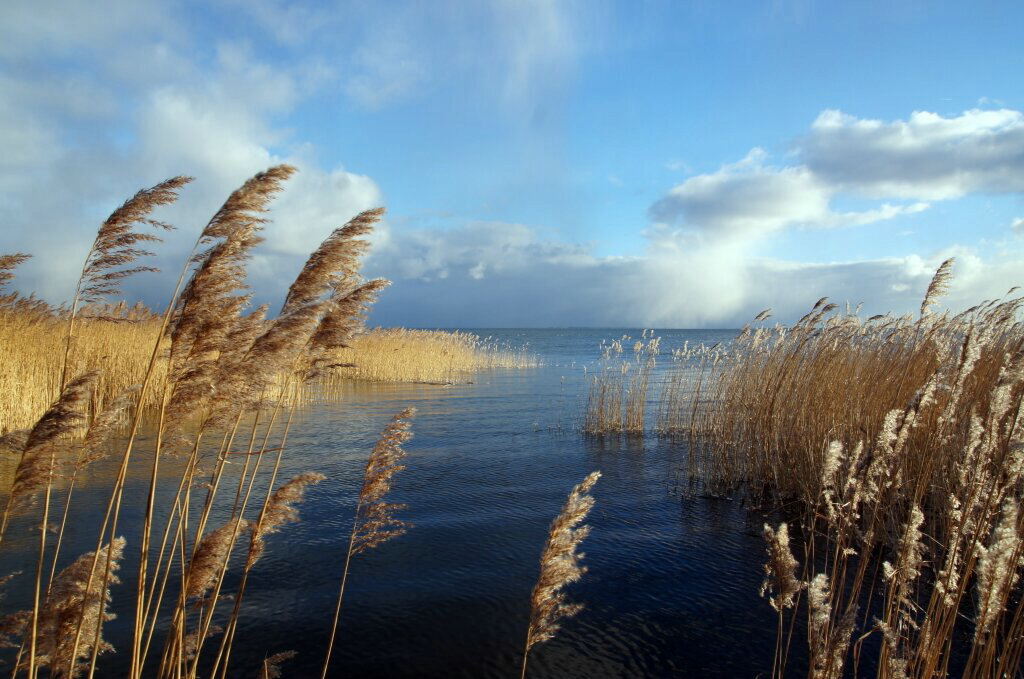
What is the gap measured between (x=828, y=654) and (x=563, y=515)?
3.49 ft

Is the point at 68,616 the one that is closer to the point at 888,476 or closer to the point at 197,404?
the point at 197,404

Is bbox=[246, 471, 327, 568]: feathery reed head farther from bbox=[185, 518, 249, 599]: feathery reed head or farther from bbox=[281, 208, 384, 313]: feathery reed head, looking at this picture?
bbox=[281, 208, 384, 313]: feathery reed head

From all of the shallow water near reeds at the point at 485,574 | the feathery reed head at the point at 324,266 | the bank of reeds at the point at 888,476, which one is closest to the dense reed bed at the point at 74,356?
the feathery reed head at the point at 324,266

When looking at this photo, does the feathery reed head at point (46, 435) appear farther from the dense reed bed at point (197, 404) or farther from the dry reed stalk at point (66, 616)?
the dry reed stalk at point (66, 616)

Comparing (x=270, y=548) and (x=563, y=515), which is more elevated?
(x=563, y=515)

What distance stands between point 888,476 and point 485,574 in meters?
3.50

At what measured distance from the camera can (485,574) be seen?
5.54 metres

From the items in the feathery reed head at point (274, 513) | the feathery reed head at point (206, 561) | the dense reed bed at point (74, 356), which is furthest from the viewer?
the dense reed bed at point (74, 356)

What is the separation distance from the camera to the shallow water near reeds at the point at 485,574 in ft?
13.9

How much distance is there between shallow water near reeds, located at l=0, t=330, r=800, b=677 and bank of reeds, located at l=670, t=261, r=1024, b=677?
59 centimetres

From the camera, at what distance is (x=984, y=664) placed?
2410 millimetres

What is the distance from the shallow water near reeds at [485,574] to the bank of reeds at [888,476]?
0.59 meters

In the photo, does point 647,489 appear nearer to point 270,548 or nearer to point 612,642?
point 612,642

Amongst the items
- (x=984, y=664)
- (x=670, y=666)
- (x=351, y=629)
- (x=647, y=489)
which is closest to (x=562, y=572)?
(x=984, y=664)
